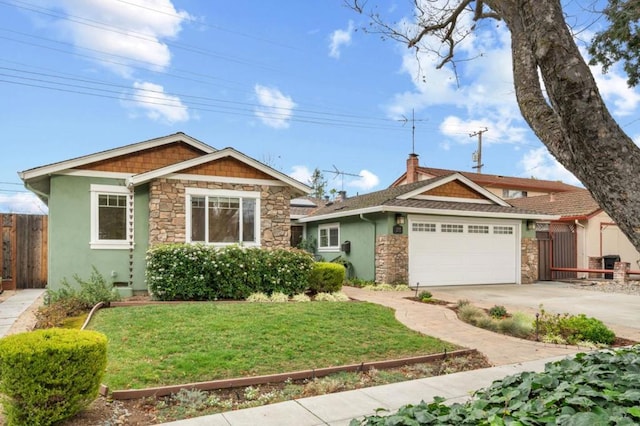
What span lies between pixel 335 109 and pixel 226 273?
1777 cm

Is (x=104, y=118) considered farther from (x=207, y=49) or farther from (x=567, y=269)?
(x=567, y=269)

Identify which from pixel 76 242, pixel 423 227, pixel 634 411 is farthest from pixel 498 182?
pixel 634 411

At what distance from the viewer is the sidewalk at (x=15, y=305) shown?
764cm

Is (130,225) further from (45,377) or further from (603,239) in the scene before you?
(603,239)

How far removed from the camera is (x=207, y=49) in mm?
18453

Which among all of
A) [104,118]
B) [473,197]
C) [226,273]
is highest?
[104,118]

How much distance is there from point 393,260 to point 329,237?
4.57 meters

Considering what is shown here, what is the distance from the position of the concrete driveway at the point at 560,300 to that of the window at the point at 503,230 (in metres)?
2.00

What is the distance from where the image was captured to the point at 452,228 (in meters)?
14.8

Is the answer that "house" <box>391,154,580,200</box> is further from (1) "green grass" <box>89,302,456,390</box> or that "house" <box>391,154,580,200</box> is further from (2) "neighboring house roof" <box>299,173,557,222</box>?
(1) "green grass" <box>89,302,456,390</box>

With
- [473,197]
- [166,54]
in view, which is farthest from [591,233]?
[166,54]

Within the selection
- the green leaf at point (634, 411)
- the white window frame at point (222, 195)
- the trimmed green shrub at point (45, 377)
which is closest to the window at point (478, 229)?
the white window frame at point (222, 195)

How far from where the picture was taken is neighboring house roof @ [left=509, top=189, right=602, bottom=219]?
18297 millimetres

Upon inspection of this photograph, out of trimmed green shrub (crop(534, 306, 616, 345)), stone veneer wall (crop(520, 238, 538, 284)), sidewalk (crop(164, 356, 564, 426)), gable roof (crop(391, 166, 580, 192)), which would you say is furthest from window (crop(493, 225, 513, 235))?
sidewalk (crop(164, 356, 564, 426))
